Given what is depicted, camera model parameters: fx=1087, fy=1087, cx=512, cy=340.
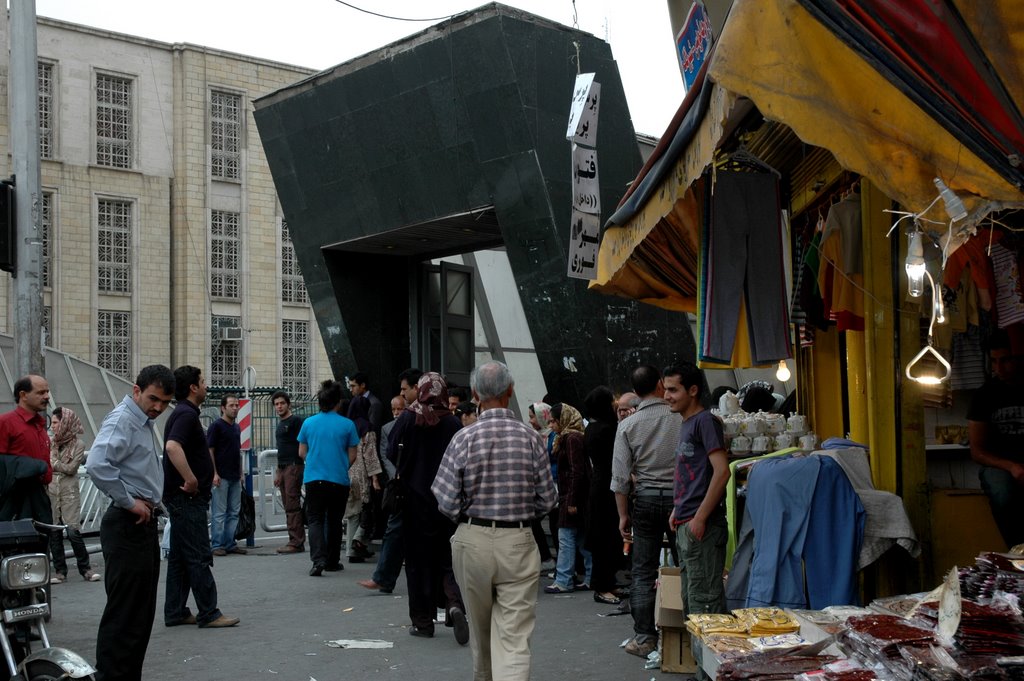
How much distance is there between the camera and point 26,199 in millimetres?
10672

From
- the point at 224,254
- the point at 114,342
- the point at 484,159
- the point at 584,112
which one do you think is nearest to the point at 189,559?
the point at 584,112

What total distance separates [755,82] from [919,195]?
2.12ft

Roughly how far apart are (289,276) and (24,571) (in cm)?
3394

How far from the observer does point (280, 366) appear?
3809 centimetres

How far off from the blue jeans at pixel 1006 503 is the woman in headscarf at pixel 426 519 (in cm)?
396

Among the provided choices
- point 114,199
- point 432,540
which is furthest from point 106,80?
point 432,540

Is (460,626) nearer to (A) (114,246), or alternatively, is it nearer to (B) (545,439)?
(B) (545,439)

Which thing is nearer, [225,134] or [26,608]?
[26,608]

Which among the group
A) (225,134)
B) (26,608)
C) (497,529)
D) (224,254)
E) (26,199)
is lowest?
(26,608)

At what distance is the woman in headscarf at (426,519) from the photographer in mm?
8680

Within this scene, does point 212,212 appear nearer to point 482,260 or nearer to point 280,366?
point 280,366

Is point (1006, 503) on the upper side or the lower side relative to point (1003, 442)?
lower

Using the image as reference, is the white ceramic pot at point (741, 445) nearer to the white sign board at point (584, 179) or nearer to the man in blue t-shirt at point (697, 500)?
the man in blue t-shirt at point (697, 500)

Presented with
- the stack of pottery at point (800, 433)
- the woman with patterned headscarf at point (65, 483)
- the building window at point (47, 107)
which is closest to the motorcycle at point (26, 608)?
the stack of pottery at point (800, 433)
